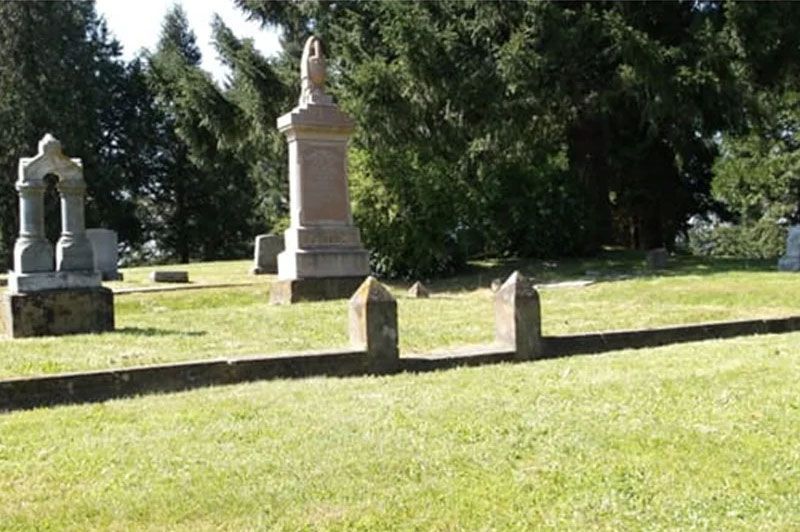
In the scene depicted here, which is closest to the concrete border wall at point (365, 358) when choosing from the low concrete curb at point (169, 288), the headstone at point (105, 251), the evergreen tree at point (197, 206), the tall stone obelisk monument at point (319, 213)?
the tall stone obelisk monument at point (319, 213)

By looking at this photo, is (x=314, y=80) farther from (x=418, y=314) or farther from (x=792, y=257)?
(x=792, y=257)

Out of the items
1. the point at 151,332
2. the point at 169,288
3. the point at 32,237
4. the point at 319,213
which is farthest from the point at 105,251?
the point at 151,332

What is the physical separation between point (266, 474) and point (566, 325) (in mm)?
6405

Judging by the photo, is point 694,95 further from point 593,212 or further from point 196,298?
point 196,298

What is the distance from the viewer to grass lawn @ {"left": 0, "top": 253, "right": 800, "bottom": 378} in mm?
8570

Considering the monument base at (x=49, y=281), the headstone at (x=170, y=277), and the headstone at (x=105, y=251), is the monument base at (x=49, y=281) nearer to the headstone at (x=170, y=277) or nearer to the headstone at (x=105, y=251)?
the headstone at (x=170, y=277)

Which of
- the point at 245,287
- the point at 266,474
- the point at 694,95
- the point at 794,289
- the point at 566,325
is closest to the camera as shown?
the point at 266,474

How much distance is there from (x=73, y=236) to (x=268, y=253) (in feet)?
37.3

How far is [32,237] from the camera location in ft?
36.5

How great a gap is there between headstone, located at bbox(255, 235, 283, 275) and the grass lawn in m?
2.66

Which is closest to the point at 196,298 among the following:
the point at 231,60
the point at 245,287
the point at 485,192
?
the point at 245,287

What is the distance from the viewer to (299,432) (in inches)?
206

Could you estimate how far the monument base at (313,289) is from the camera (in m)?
14.5

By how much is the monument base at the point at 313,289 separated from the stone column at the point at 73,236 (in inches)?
155
